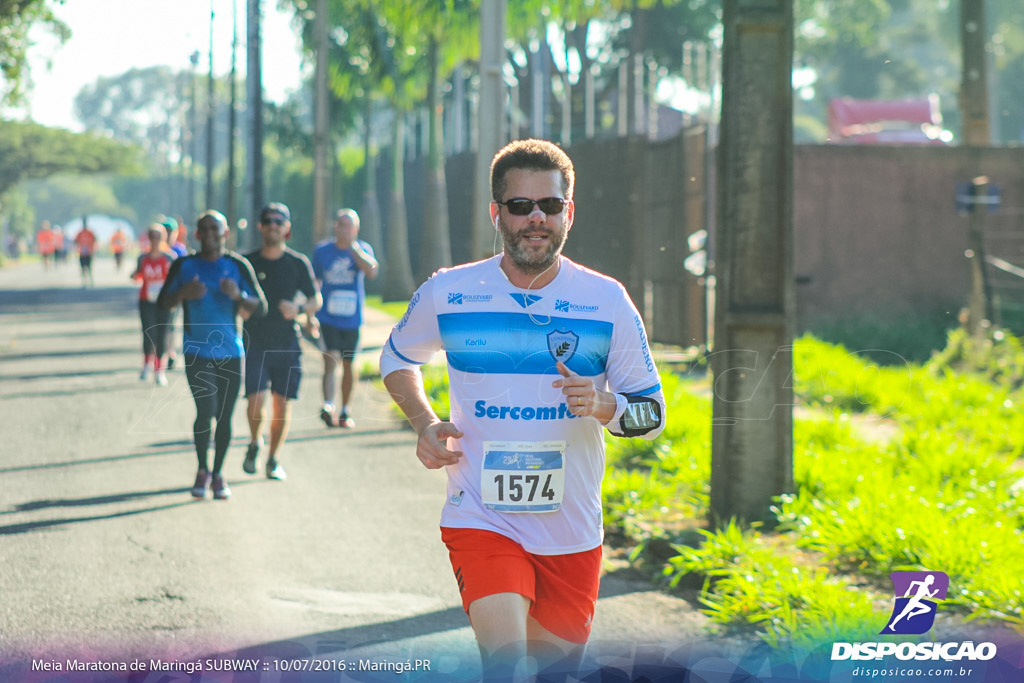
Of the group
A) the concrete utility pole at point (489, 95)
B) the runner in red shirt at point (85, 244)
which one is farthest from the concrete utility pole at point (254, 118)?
the runner in red shirt at point (85, 244)

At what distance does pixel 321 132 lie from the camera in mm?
20219

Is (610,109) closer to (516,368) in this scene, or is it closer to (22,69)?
(22,69)

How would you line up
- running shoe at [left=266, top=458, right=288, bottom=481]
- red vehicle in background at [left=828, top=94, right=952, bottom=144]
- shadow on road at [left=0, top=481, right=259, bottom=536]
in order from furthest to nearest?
red vehicle in background at [left=828, top=94, right=952, bottom=144] → running shoe at [left=266, top=458, right=288, bottom=481] → shadow on road at [left=0, top=481, right=259, bottom=536]

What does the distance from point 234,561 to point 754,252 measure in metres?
3.44

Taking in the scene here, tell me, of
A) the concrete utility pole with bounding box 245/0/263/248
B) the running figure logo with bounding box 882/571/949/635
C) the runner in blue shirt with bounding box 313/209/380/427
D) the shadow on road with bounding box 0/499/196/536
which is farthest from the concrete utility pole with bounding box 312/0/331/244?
the running figure logo with bounding box 882/571/949/635

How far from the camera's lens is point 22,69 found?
9078 mm

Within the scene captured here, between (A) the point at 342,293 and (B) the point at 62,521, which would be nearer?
(B) the point at 62,521

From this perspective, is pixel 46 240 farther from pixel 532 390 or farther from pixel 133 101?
pixel 532 390

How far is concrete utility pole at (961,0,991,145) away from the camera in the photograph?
72.4 feet

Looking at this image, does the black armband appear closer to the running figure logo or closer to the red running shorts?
the red running shorts

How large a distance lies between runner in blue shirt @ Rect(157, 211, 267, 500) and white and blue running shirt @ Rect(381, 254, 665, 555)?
4.34 meters

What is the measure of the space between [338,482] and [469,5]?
15.2 feet

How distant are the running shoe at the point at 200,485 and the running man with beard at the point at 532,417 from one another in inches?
204

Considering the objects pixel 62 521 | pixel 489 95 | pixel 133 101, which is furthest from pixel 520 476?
pixel 133 101
